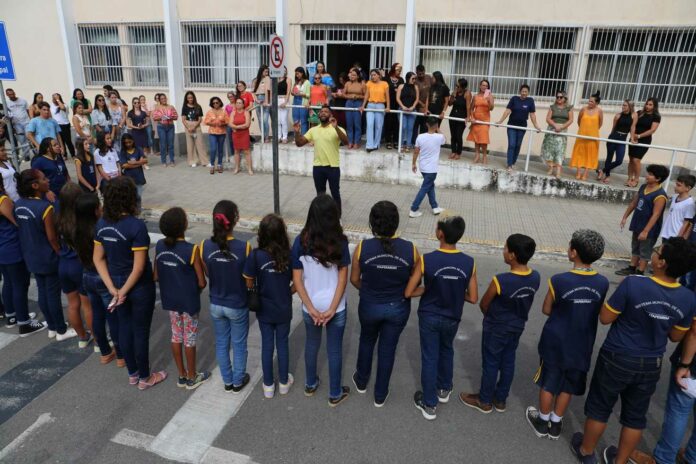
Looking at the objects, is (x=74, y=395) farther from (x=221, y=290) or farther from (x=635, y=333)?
(x=635, y=333)

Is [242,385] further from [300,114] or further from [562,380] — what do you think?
[300,114]

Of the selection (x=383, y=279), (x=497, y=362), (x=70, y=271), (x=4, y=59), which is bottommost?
(x=497, y=362)

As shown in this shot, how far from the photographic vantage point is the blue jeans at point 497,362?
358cm

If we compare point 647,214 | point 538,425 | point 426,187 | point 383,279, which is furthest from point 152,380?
point 647,214

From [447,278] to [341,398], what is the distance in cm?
137

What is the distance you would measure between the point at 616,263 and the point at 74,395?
674cm

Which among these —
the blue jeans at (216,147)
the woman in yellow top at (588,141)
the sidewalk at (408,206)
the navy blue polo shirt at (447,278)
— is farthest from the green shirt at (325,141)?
the woman in yellow top at (588,141)

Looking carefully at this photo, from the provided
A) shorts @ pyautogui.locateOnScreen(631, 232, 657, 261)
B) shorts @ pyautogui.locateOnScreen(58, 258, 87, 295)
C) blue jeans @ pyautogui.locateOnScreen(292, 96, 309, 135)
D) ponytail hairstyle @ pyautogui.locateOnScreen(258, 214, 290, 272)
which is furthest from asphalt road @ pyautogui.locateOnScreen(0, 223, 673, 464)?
blue jeans @ pyautogui.locateOnScreen(292, 96, 309, 135)

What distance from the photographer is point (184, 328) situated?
3.95 m

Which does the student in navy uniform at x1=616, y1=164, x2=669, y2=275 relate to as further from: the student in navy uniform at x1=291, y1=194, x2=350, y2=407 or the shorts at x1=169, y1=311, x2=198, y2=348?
the shorts at x1=169, y1=311, x2=198, y2=348

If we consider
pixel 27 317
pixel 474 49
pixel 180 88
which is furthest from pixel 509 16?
pixel 27 317

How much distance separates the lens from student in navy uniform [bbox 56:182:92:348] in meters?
4.04

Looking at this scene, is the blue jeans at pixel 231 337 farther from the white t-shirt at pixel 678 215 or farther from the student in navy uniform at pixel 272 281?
the white t-shirt at pixel 678 215

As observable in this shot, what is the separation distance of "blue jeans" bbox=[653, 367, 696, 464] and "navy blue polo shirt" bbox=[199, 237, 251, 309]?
294cm
